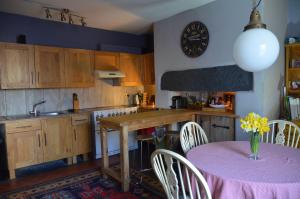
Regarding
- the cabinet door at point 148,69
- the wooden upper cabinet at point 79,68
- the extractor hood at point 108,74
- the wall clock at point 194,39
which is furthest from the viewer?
the cabinet door at point 148,69

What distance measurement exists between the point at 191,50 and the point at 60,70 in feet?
7.39

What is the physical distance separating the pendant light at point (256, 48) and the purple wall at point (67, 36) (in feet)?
11.4

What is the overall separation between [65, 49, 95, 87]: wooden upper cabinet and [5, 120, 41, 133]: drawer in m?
0.87

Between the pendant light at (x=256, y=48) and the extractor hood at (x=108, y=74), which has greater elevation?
the extractor hood at (x=108, y=74)

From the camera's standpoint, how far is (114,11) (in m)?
3.59

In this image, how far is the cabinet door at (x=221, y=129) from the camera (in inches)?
126

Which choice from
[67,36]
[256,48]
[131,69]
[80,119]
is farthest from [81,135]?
[256,48]

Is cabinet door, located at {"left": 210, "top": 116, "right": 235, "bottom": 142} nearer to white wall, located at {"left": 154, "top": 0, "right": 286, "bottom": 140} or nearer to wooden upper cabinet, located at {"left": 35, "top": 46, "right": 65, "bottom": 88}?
white wall, located at {"left": 154, "top": 0, "right": 286, "bottom": 140}

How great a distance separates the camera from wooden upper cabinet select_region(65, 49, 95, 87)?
12.8 feet

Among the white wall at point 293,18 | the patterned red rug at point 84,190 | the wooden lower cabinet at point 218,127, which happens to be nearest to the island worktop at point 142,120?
the wooden lower cabinet at point 218,127

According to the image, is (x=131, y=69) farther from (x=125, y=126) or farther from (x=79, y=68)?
(x=125, y=126)

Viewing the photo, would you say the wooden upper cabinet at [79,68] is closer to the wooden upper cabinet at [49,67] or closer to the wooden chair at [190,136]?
the wooden upper cabinet at [49,67]

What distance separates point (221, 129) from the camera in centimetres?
331

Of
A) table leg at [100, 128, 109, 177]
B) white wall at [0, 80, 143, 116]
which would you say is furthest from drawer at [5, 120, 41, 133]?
table leg at [100, 128, 109, 177]
